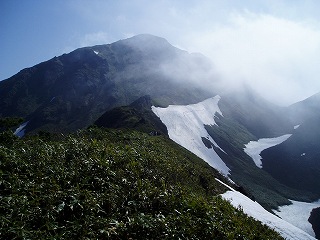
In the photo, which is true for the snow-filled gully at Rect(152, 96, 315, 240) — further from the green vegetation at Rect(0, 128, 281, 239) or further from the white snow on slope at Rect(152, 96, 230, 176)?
the green vegetation at Rect(0, 128, 281, 239)

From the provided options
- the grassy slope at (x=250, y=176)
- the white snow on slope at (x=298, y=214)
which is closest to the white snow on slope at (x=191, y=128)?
the grassy slope at (x=250, y=176)

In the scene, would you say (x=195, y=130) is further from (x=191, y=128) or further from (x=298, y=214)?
(x=298, y=214)

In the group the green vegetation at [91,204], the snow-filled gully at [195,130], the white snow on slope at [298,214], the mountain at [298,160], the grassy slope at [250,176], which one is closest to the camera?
the green vegetation at [91,204]

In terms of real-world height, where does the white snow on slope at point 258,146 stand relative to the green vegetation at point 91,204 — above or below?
below

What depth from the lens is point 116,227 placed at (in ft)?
27.5

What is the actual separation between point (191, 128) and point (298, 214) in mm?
51882

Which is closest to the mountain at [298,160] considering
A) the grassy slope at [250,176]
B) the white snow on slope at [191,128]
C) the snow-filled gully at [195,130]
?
the snow-filled gully at [195,130]

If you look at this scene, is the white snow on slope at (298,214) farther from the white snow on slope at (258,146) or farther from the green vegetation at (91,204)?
the green vegetation at (91,204)

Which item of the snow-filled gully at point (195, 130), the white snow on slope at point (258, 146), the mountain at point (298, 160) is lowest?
the mountain at point (298, 160)

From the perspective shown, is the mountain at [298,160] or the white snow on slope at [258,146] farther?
the white snow on slope at [258,146]

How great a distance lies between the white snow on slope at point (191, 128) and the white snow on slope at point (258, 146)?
25.8 m

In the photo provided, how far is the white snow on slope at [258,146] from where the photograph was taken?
153m

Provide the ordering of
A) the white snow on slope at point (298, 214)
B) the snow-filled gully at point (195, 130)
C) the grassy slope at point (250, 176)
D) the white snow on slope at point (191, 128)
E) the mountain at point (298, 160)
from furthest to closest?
the mountain at point (298, 160) < the snow-filled gully at point (195, 130) < the white snow on slope at point (191, 128) < the grassy slope at point (250, 176) < the white snow on slope at point (298, 214)

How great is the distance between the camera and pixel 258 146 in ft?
583
